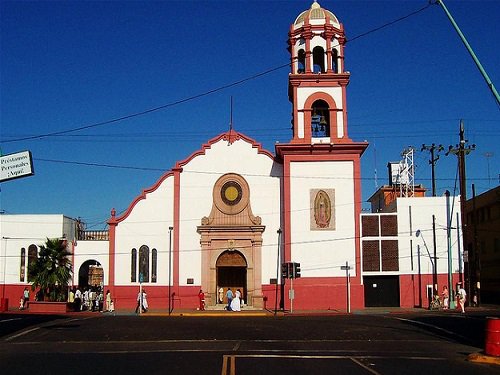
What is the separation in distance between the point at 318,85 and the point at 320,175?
6.21 m

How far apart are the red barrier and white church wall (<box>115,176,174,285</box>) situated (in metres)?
30.9

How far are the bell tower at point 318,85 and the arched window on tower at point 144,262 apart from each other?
13.1 meters

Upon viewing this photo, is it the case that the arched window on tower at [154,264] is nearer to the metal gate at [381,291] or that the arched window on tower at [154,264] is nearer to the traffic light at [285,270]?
the traffic light at [285,270]

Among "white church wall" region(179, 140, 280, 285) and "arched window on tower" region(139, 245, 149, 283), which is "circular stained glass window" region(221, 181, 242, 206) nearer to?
"white church wall" region(179, 140, 280, 285)

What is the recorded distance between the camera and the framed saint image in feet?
143

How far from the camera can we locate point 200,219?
46.1 m

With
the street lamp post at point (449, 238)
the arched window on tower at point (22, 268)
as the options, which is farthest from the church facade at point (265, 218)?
the arched window on tower at point (22, 268)

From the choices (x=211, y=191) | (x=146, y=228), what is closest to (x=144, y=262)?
(x=146, y=228)

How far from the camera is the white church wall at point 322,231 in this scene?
4344 centimetres

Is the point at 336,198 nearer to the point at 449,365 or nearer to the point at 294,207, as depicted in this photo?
the point at 294,207

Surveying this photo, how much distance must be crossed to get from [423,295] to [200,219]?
16116 millimetres

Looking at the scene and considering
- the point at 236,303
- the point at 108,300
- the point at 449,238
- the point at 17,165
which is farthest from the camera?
the point at 449,238

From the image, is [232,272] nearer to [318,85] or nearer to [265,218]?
[265,218]

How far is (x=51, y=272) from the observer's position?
4441cm
